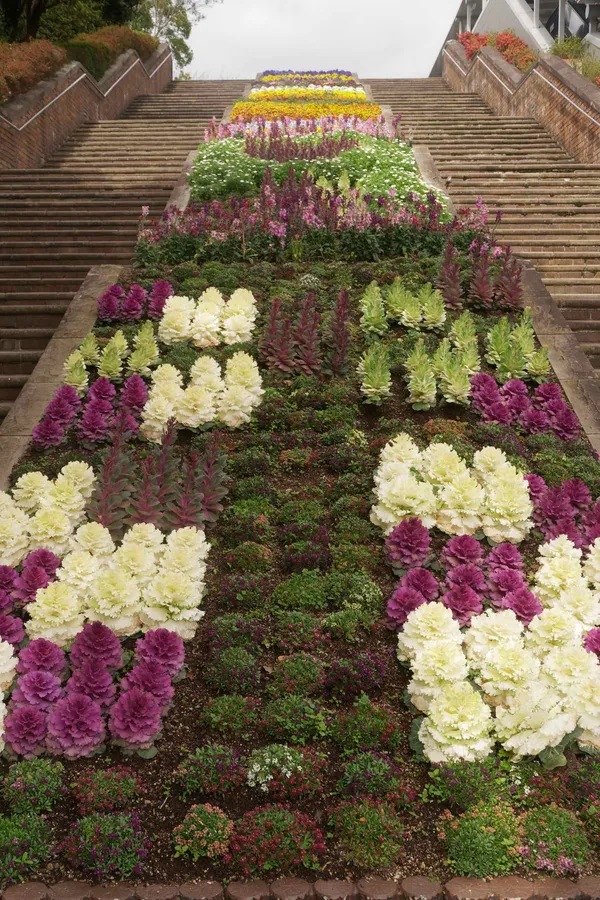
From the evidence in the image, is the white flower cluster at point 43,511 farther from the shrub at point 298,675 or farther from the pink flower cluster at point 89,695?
the shrub at point 298,675

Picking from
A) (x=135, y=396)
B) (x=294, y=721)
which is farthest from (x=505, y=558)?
(x=135, y=396)

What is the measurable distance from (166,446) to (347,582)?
4.67ft

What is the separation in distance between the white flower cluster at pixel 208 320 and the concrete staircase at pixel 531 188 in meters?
3.19

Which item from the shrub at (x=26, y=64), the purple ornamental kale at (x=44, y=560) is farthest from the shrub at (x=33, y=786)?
the shrub at (x=26, y=64)

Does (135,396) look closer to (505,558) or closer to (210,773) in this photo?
(505,558)

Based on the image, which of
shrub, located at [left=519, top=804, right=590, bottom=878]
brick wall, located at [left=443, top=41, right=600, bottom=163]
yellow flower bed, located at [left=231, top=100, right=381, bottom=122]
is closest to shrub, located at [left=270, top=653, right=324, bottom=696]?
shrub, located at [left=519, top=804, right=590, bottom=878]

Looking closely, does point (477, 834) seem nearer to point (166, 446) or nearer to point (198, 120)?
point (166, 446)

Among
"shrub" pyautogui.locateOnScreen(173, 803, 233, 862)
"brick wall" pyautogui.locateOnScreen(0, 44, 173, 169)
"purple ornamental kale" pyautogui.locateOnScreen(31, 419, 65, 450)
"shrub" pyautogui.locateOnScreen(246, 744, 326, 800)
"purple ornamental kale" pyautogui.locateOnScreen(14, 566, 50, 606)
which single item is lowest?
"shrub" pyautogui.locateOnScreen(173, 803, 233, 862)

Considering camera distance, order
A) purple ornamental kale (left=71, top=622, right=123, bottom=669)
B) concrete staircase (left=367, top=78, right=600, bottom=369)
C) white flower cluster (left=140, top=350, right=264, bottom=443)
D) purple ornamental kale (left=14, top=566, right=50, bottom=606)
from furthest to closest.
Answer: concrete staircase (left=367, top=78, right=600, bottom=369), white flower cluster (left=140, top=350, right=264, bottom=443), purple ornamental kale (left=14, top=566, right=50, bottom=606), purple ornamental kale (left=71, top=622, right=123, bottom=669)

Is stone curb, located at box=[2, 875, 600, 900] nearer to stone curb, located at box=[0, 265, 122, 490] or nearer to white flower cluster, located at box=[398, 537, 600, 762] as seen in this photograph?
white flower cluster, located at box=[398, 537, 600, 762]

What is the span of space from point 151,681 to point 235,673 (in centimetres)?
43

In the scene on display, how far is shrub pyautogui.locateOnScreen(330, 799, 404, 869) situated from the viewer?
3527 mm

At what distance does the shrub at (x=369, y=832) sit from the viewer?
3.53m

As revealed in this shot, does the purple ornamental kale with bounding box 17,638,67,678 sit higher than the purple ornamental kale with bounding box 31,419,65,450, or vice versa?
the purple ornamental kale with bounding box 31,419,65,450
